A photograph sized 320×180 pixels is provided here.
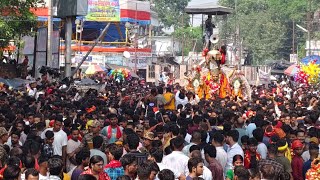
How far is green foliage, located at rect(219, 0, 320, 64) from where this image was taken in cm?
9219

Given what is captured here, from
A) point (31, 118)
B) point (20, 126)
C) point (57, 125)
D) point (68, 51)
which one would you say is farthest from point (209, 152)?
point (68, 51)

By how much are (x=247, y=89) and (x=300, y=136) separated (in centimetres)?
1910

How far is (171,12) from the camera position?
118 m

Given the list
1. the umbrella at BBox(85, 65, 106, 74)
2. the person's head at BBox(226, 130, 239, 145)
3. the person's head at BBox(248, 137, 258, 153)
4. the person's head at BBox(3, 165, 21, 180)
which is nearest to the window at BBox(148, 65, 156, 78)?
the umbrella at BBox(85, 65, 106, 74)

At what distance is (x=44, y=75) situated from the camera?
104 feet

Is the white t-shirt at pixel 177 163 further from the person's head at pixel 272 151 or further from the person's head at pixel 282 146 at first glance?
the person's head at pixel 282 146

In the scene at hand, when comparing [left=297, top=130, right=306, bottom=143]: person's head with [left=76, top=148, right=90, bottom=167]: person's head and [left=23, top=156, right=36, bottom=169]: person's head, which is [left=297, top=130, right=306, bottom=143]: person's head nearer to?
[left=76, top=148, right=90, bottom=167]: person's head

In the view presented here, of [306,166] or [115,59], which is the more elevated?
[115,59]

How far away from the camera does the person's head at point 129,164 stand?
1086 centimetres

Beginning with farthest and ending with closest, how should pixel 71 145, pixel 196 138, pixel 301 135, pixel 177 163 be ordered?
1. pixel 301 135
2. pixel 71 145
3. pixel 196 138
4. pixel 177 163

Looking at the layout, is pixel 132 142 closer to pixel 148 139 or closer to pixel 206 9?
pixel 148 139

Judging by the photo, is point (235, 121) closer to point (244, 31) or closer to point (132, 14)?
point (132, 14)

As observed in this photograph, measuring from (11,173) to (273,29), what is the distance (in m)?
82.9

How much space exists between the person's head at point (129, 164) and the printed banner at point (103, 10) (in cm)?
5203
